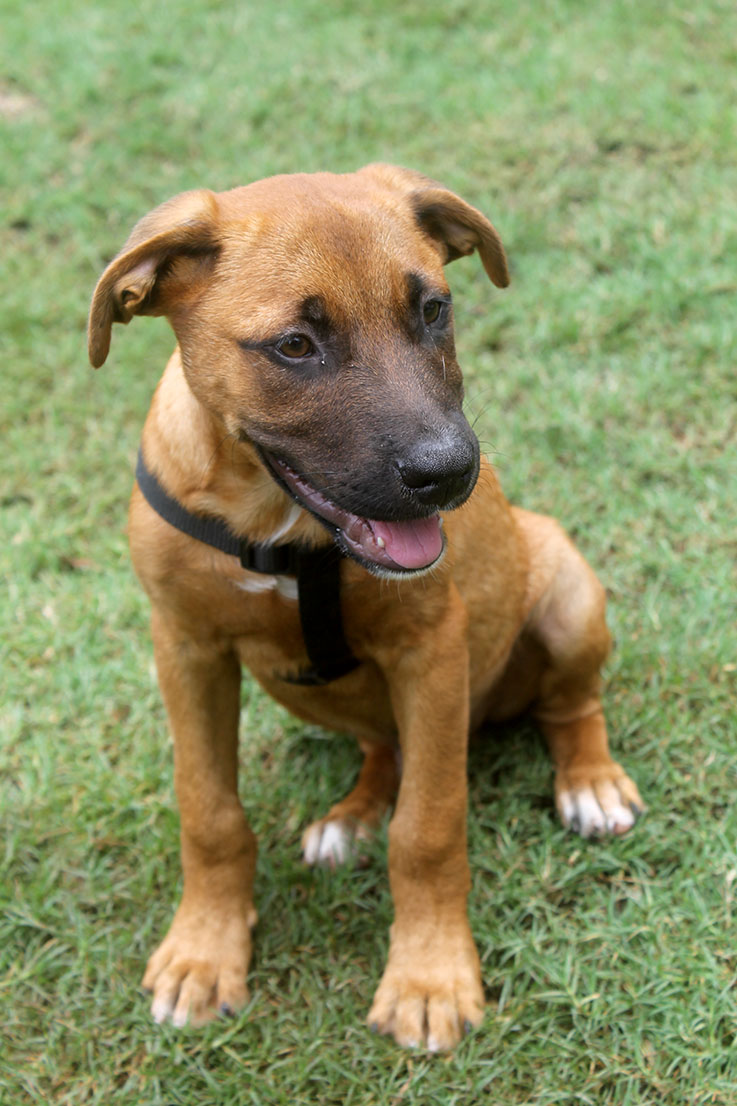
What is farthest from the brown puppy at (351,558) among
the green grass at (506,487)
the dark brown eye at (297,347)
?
the green grass at (506,487)

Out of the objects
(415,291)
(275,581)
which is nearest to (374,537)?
(275,581)

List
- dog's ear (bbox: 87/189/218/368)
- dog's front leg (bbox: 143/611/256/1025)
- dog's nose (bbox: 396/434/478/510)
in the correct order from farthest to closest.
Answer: dog's front leg (bbox: 143/611/256/1025), dog's ear (bbox: 87/189/218/368), dog's nose (bbox: 396/434/478/510)

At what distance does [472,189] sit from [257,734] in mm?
4023

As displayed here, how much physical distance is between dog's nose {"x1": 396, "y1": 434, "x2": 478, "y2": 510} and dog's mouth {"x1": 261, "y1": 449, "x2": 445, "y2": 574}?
203 millimetres

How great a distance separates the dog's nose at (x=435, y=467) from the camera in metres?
2.90

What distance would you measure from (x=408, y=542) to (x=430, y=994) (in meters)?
1.56

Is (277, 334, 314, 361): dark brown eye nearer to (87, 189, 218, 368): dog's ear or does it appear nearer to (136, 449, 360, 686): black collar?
(87, 189, 218, 368): dog's ear

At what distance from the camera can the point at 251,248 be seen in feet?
10.3

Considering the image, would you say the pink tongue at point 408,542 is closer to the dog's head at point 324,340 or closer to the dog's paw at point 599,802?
the dog's head at point 324,340

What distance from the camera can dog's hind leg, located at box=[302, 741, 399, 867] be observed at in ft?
13.9

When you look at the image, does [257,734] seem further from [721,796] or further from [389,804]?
[721,796]

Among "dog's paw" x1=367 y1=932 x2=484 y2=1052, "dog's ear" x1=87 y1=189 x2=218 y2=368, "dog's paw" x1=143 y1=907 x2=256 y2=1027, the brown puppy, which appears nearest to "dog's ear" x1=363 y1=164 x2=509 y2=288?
the brown puppy

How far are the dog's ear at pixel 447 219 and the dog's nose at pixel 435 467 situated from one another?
892 millimetres

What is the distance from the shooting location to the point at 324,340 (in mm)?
3039
